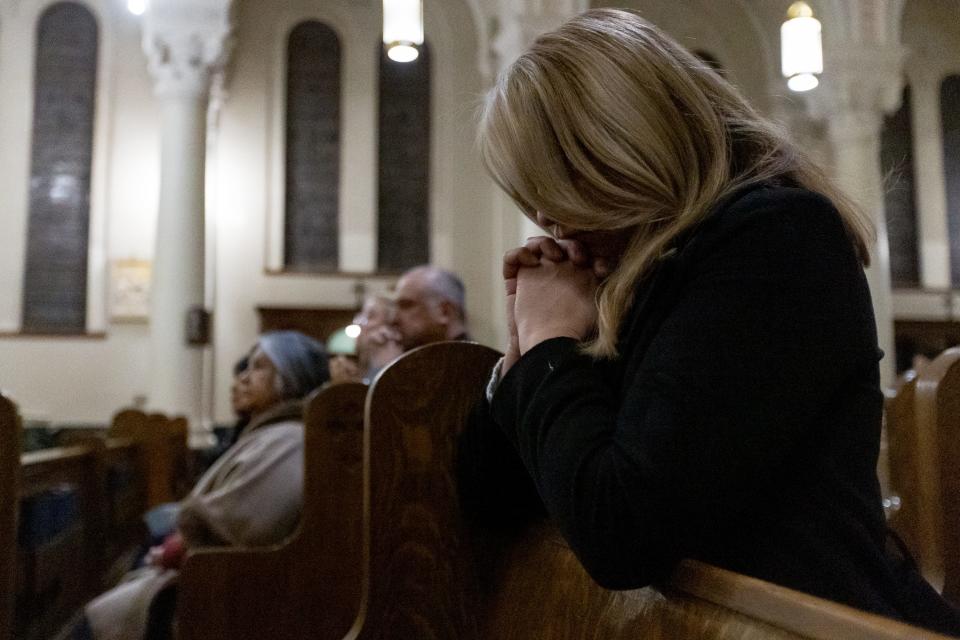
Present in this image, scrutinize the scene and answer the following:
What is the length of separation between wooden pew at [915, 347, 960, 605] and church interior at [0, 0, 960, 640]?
6725 millimetres

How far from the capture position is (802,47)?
5246 mm

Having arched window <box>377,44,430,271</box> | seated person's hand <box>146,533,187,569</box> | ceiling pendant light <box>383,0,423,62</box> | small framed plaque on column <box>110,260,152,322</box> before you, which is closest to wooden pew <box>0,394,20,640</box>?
seated person's hand <box>146,533,187,569</box>

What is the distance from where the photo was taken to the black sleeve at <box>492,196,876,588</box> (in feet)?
2.75

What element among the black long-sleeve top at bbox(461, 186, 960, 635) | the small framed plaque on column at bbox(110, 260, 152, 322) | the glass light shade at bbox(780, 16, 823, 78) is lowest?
the black long-sleeve top at bbox(461, 186, 960, 635)

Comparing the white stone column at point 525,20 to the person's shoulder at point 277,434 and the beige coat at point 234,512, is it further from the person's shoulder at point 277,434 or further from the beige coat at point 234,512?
the beige coat at point 234,512

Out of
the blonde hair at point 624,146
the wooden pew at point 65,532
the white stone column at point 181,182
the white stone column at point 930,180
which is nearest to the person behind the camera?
the blonde hair at point 624,146

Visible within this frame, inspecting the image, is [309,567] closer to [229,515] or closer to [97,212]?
[229,515]

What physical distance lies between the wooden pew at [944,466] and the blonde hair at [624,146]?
0.66 metres

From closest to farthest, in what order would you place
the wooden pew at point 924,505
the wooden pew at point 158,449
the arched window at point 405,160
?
the wooden pew at point 924,505 < the wooden pew at point 158,449 < the arched window at point 405,160

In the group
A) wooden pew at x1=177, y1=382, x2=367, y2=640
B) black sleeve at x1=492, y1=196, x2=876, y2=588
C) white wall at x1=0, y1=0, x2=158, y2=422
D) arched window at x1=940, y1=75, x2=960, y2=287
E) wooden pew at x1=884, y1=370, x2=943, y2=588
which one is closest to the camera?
black sleeve at x1=492, y1=196, x2=876, y2=588

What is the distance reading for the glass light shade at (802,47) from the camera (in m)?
5.23

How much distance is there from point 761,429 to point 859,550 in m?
0.18

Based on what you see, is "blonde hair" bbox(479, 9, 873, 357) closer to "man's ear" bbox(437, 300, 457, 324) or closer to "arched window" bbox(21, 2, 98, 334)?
"man's ear" bbox(437, 300, 457, 324)

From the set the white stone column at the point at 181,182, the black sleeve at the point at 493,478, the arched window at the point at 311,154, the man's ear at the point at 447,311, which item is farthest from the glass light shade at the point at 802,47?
the arched window at the point at 311,154
